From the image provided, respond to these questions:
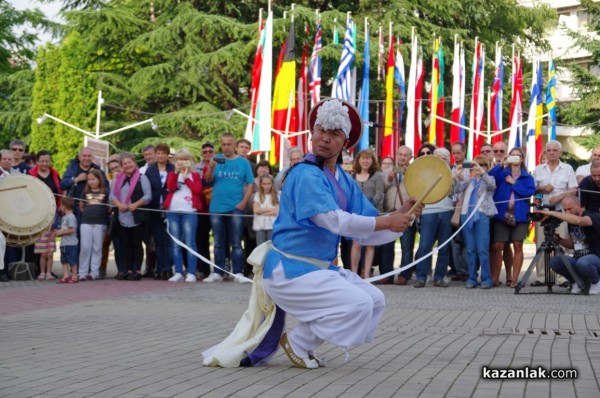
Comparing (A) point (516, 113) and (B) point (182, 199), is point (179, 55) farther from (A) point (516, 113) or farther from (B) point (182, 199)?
(B) point (182, 199)

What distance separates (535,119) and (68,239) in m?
26.7

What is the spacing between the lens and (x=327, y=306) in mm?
7426

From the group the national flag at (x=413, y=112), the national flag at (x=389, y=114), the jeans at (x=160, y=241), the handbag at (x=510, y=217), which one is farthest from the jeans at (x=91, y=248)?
the national flag at (x=413, y=112)

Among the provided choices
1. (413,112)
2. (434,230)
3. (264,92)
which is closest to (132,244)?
(434,230)

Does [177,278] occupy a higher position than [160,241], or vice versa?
[160,241]

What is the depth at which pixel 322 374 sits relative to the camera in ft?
24.1

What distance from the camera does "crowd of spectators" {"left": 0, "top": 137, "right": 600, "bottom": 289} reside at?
15.7 m

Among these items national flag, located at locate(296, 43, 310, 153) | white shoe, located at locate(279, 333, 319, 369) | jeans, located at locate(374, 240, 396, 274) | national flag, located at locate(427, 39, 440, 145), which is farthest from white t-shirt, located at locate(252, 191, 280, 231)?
national flag, located at locate(427, 39, 440, 145)

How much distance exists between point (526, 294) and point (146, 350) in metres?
7.26

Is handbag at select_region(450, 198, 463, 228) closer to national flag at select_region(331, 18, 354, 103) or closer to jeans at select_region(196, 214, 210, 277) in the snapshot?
jeans at select_region(196, 214, 210, 277)

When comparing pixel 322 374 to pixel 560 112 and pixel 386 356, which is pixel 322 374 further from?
pixel 560 112

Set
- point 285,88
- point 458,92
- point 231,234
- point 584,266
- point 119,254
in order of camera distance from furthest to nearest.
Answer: point 458,92
point 285,88
point 119,254
point 231,234
point 584,266

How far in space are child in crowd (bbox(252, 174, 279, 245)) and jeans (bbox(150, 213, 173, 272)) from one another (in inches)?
57.4

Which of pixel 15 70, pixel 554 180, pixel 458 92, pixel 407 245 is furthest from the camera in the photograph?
pixel 15 70
